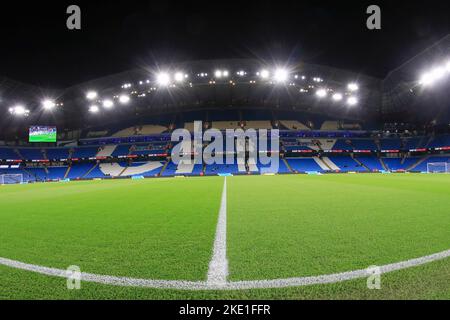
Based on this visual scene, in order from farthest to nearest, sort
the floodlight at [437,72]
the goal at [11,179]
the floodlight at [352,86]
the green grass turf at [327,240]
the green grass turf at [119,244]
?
the floodlight at [352,86] → the goal at [11,179] → the floodlight at [437,72] → the green grass turf at [119,244] → the green grass turf at [327,240]

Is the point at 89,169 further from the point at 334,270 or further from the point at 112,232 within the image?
the point at 334,270

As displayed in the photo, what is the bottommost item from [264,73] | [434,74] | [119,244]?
[119,244]

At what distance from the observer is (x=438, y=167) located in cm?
3850

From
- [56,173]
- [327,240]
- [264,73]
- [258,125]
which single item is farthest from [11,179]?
[327,240]

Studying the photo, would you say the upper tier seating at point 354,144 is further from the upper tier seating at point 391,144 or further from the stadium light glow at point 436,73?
the stadium light glow at point 436,73

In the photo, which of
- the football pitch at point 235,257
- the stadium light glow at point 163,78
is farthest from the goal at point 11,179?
the football pitch at point 235,257

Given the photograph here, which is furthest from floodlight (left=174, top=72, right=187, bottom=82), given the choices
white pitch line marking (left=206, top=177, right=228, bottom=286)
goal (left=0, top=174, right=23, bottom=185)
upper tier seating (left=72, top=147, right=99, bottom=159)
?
white pitch line marking (left=206, top=177, right=228, bottom=286)

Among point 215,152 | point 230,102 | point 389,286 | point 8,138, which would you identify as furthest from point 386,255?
point 8,138

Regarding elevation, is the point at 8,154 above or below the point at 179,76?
below

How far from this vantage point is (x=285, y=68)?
3725cm

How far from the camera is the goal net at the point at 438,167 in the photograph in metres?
37.3

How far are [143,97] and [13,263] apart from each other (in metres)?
52.2

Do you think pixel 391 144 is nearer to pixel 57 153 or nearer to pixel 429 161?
pixel 429 161

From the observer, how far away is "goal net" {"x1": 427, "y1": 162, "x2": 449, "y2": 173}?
37.3m
